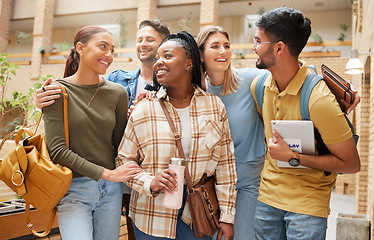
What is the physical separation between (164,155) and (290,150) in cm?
58

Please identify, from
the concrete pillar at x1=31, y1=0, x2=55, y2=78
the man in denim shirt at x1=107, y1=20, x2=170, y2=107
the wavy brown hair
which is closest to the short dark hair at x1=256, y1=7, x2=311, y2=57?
the wavy brown hair

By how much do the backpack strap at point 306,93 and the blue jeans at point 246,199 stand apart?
21.9 inches

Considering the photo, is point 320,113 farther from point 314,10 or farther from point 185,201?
point 314,10

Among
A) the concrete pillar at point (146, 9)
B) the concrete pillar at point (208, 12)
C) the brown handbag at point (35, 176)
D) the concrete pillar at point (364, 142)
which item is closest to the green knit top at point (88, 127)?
the brown handbag at point (35, 176)

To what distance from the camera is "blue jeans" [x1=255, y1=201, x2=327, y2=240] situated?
1.59 m

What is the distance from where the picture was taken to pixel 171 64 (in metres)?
1.73

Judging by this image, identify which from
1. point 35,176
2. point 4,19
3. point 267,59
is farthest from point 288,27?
point 4,19

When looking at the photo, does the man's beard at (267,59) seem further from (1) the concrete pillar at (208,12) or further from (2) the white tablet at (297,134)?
(1) the concrete pillar at (208,12)

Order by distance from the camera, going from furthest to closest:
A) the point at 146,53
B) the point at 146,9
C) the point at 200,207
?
the point at 146,9, the point at 146,53, the point at 200,207

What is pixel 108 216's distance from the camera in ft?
5.90

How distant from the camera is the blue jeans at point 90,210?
1.66 metres

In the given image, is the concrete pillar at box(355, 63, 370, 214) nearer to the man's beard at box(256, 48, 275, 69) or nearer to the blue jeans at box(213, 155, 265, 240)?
the blue jeans at box(213, 155, 265, 240)

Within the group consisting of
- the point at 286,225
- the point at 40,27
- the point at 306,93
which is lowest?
the point at 286,225

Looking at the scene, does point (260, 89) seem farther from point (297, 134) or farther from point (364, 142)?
point (364, 142)
